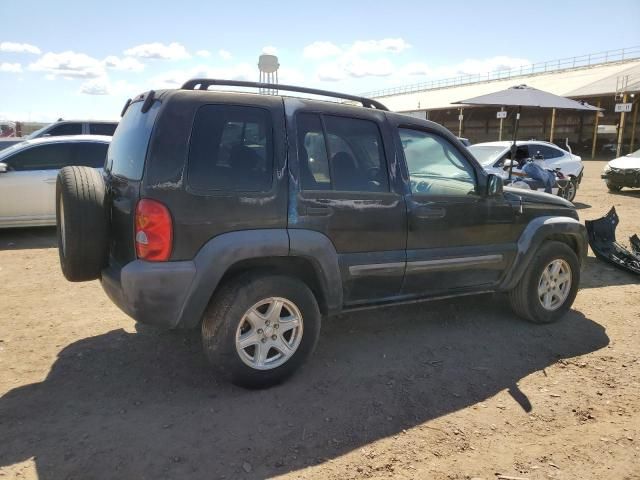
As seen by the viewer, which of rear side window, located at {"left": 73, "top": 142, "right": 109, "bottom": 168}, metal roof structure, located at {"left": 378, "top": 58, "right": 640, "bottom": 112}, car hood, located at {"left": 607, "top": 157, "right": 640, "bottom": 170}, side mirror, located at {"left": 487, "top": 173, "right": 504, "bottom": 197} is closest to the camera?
side mirror, located at {"left": 487, "top": 173, "right": 504, "bottom": 197}

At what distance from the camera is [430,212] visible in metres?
3.90

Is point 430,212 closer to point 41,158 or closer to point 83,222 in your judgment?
point 83,222

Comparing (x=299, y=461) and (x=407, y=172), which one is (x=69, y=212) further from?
(x=407, y=172)

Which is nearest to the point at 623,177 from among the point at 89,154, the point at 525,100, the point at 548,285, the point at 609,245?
the point at 525,100

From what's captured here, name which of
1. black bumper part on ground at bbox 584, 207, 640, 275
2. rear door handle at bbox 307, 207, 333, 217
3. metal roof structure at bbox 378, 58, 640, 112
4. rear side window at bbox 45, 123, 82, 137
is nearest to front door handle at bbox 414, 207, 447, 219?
rear door handle at bbox 307, 207, 333, 217

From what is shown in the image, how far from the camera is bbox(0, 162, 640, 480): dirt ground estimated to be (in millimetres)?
2721

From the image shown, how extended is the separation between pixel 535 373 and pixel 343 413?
5.29 feet

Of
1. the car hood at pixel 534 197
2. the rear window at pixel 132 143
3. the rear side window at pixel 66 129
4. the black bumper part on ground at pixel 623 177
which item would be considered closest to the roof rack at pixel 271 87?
the rear window at pixel 132 143

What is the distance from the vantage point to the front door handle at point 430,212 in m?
3.85

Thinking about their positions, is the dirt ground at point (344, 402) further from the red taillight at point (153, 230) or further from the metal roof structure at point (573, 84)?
the metal roof structure at point (573, 84)

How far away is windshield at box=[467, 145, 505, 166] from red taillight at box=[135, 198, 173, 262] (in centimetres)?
854

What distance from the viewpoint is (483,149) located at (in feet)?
37.1

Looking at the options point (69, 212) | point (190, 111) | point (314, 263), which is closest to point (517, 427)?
point (314, 263)

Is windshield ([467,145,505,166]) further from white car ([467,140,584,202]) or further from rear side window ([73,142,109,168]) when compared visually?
rear side window ([73,142,109,168])
